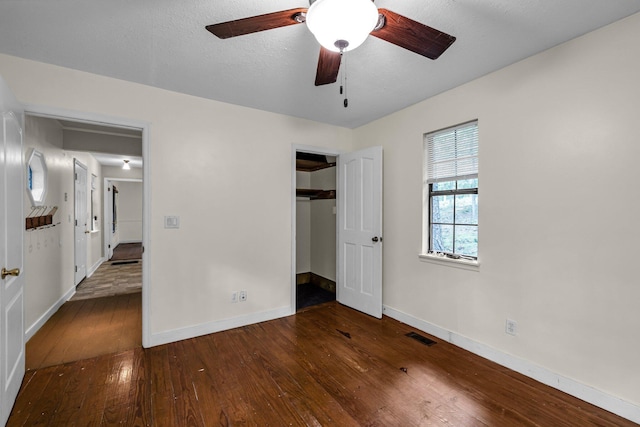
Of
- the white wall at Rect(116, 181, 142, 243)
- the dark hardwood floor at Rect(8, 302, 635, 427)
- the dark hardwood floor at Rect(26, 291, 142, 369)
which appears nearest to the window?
the dark hardwood floor at Rect(8, 302, 635, 427)

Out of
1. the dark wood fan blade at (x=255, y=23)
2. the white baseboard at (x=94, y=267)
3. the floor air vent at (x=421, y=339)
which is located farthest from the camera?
the white baseboard at (x=94, y=267)

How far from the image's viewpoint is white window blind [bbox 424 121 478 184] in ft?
8.82

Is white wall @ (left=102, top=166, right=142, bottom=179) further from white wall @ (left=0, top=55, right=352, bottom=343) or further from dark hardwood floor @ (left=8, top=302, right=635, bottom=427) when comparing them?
dark hardwood floor @ (left=8, top=302, right=635, bottom=427)

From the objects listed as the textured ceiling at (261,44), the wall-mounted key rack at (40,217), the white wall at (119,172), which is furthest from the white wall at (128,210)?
the textured ceiling at (261,44)

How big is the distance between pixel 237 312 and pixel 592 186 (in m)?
3.27

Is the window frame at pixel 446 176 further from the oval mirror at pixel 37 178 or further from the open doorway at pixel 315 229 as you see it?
the oval mirror at pixel 37 178

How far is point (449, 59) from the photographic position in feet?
7.38

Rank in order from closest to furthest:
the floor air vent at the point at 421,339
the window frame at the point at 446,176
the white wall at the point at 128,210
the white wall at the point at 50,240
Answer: the window frame at the point at 446,176 → the floor air vent at the point at 421,339 → the white wall at the point at 50,240 → the white wall at the point at 128,210

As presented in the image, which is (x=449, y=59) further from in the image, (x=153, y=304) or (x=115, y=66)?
(x=153, y=304)

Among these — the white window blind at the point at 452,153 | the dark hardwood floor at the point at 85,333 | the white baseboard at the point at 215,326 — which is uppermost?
the white window blind at the point at 452,153

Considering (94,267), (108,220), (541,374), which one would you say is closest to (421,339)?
(541,374)

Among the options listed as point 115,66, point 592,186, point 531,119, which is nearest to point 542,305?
point 592,186

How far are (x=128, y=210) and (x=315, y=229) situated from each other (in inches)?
336

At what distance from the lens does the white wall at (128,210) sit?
10055 mm
